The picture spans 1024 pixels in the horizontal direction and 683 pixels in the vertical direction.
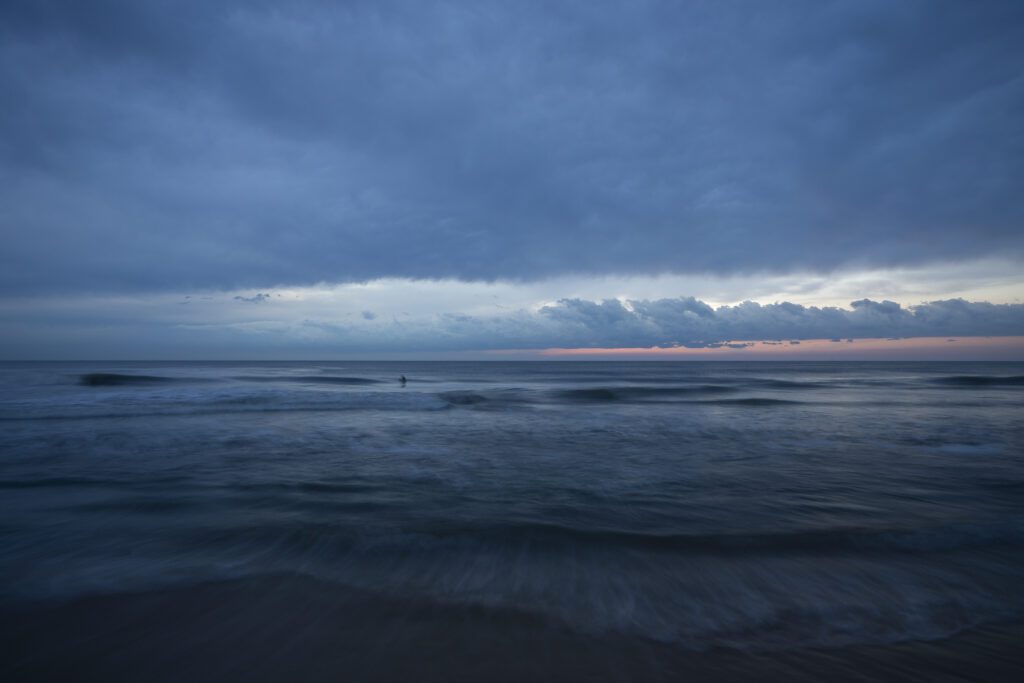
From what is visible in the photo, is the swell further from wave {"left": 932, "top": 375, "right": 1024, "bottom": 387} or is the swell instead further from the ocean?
wave {"left": 932, "top": 375, "right": 1024, "bottom": 387}

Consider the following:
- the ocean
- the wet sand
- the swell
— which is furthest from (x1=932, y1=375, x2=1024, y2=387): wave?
the wet sand

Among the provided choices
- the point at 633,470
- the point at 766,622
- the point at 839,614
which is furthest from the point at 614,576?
the point at 633,470

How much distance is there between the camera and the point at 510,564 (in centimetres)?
519

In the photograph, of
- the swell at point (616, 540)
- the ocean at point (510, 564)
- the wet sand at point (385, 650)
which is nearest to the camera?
the wet sand at point (385, 650)

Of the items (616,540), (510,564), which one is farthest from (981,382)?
(510,564)

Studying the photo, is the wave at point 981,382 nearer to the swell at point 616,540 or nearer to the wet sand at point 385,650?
the swell at point 616,540

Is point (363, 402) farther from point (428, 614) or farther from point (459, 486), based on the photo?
point (428, 614)

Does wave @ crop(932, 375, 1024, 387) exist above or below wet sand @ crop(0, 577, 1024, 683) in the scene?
below

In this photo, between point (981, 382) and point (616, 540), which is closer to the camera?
point (616, 540)

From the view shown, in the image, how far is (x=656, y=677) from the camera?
10.9 ft

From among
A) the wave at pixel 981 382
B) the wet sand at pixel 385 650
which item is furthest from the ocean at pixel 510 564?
the wave at pixel 981 382

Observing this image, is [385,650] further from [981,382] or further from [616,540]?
[981,382]

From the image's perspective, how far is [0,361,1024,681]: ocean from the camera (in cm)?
352

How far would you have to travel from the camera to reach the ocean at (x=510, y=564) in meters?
3.52
